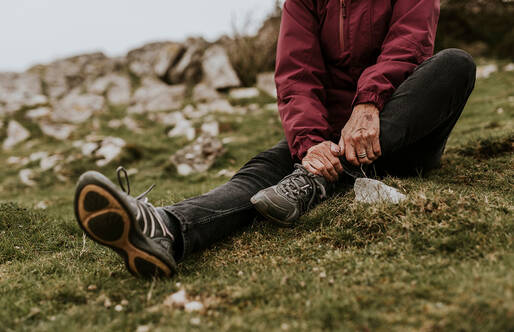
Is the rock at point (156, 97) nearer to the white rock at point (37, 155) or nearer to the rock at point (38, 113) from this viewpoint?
the rock at point (38, 113)

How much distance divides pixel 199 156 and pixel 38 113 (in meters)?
7.80

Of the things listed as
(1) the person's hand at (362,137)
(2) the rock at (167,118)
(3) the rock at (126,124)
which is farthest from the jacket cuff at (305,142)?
(3) the rock at (126,124)

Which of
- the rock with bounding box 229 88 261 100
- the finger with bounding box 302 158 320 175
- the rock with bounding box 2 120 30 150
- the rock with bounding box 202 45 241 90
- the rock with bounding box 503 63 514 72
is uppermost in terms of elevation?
the finger with bounding box 302 158 320 175

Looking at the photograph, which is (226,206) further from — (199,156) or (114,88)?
(114,88)

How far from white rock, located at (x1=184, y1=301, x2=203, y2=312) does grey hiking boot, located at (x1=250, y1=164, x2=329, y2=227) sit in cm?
87

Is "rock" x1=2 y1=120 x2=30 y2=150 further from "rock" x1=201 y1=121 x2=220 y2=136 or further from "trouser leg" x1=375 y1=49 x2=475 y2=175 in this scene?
"trouser leg" x1=375 y1=49 x2=475 y2=175

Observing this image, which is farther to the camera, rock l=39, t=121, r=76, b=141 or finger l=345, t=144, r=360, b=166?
rock l=39, t=121, r=76, b=141

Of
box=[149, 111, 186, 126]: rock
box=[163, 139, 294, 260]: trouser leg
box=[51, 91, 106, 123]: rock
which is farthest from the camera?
box=[51, 91, 106, 123]: rock

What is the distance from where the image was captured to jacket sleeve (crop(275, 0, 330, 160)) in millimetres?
3176

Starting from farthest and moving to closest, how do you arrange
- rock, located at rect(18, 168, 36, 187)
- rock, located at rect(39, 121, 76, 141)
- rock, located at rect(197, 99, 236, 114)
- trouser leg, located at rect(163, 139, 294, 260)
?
rock, located at rect(197, 99, 236, 114) → rock, located at rect(39, 121, 76, 141) → rock, located at rect(18, 168, 36, 187) → trouser leg, located at rect(163, 139, 294, 260)

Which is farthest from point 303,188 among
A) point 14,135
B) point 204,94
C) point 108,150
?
point 14,135

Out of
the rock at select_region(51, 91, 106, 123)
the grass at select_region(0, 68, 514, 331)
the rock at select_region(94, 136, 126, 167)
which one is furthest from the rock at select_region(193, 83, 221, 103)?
the grass at select_region(0, 68, 514, 331)

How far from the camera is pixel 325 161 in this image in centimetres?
284

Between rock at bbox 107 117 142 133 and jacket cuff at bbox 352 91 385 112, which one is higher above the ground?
Result: jacket cuff at bbox 352 91 385 112
